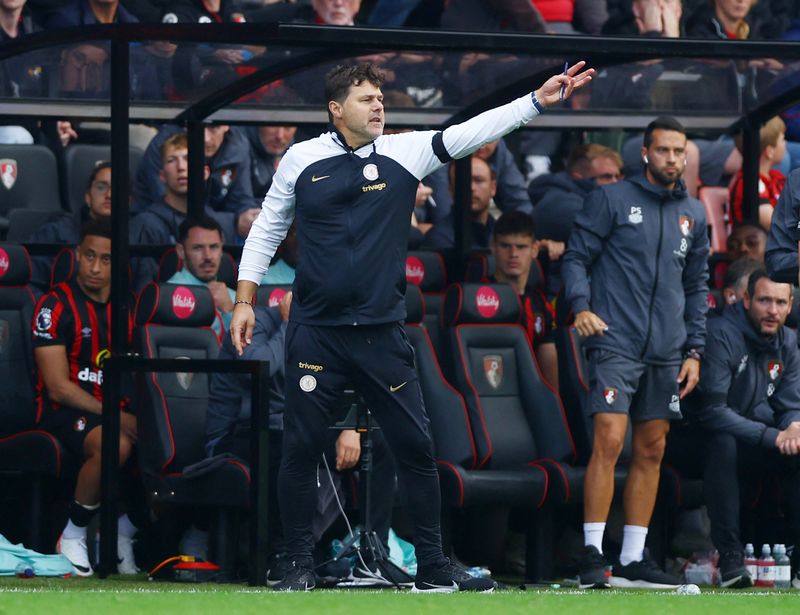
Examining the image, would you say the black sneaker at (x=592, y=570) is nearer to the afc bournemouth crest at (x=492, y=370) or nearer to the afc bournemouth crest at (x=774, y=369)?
the afc bournemouth crest at (x=492, y=370)

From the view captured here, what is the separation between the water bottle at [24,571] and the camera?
932 centimetres

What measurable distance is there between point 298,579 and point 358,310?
112cm

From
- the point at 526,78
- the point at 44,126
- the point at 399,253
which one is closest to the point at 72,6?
the point at 44,126

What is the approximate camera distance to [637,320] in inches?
384

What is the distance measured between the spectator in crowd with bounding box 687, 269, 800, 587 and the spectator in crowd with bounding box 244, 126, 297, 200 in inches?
135

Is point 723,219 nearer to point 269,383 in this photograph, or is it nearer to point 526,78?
point 526,78

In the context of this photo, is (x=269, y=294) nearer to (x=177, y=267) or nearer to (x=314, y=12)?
(x=177, y=267)

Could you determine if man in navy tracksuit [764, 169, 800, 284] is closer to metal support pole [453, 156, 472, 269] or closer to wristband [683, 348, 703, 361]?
wristband [683, 348, 703, 361]

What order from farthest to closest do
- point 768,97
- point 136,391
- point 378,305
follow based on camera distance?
1. point 768,97
2. point 136,391
3. point 378,305

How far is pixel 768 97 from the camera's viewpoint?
1183 centimetres

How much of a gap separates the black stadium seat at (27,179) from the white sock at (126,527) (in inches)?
101

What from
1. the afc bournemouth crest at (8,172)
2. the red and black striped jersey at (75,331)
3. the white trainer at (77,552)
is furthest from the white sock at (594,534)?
the afc bournemouth crest at (8,172)

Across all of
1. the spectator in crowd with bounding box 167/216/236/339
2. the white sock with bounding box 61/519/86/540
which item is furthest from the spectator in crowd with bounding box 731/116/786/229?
the white sock with bounding box 61/519/86/540

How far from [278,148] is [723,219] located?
9.83ft
